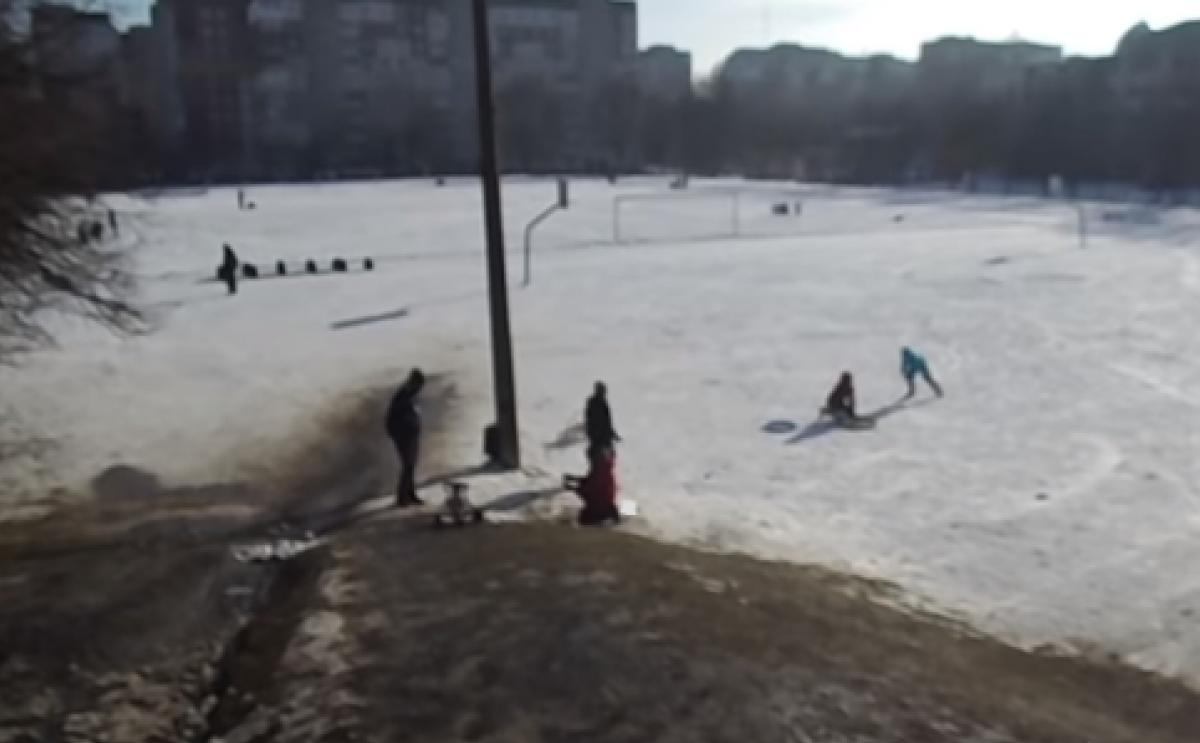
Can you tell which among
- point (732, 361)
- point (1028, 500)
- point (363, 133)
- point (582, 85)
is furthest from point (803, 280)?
point (582, 85)

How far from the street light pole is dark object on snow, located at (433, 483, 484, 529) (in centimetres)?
270

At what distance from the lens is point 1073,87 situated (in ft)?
309

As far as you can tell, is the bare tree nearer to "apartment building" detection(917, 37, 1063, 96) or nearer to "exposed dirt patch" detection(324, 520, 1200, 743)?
"exposed dirt patch" detection(324, 520, 1200, 743)

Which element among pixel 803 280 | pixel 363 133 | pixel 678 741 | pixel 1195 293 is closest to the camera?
pixel 678 741

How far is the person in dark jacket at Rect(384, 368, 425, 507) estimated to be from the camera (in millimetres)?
12375

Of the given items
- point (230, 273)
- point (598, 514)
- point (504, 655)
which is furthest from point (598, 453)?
point (230, 273)

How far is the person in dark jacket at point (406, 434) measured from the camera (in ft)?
40.6

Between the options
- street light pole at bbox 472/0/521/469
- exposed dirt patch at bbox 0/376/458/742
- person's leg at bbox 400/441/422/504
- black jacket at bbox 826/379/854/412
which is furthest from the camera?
black jacket at bbox 826/379/854/412

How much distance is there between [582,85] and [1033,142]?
56851mm

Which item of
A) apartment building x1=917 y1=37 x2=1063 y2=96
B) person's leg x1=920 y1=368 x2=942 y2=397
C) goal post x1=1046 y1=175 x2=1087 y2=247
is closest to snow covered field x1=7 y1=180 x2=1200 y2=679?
person's leg x1=920 y1=368 x2=942 y2=397

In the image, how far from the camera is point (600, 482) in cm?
1196

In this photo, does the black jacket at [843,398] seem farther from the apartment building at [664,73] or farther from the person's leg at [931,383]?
the apartment building at [664,73]

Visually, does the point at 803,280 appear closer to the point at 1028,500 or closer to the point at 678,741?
the point at 1028,500

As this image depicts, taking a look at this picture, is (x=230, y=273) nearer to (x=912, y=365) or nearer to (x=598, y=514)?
(x=912, y=365)
